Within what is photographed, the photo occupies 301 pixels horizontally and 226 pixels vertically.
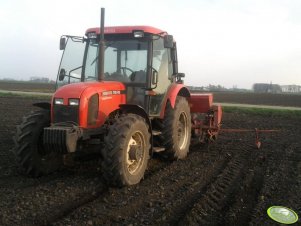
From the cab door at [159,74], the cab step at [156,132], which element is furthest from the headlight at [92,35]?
the cab step at [156,132]

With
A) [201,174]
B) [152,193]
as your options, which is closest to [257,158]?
[201,174]

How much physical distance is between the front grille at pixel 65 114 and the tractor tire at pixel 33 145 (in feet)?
1.04

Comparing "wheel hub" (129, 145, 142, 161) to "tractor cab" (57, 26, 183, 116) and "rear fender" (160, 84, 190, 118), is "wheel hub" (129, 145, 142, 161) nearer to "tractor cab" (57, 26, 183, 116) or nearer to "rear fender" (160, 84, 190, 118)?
"tractor cab" (57, 26, 183, 116)

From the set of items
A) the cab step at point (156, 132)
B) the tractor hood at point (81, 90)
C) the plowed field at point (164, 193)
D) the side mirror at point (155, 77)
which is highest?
the side mirror at point (155, 77)

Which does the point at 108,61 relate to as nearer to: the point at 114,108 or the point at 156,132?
the point at 114,108

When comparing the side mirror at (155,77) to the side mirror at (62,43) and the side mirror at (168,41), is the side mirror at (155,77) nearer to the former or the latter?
the side mirror at (168,41)

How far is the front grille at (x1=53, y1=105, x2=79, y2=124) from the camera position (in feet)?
17.7

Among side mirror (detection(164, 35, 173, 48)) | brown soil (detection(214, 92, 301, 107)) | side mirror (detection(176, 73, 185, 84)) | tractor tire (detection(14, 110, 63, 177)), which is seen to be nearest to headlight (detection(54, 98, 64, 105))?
tractor tire (detection(14, 110, 63, 177))

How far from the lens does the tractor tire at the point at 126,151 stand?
5.09m

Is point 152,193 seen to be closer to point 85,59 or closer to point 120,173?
point 120,173

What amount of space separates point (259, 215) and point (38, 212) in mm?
2550

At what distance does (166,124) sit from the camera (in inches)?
265

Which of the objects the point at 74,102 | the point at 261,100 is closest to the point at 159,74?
the point at 74,102

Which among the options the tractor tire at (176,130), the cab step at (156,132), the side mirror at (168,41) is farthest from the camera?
the tractor tire at (176,130)
